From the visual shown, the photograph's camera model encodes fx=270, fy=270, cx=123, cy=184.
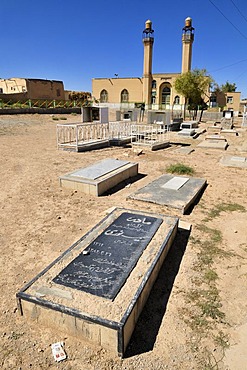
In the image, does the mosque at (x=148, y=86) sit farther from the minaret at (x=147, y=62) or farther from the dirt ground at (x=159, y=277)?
the dirt ground at (x=159, y=277)

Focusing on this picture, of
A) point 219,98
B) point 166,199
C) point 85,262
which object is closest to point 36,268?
point 85,262

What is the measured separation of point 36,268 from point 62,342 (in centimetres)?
108

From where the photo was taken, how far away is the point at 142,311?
2.42 meters

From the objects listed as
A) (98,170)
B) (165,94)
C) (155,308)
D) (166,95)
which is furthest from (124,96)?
(155,308)

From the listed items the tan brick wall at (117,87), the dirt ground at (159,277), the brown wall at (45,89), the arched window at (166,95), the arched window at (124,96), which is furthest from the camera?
the arched window at (124,96)

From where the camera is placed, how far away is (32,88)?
31.0 m

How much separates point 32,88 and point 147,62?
17052mm

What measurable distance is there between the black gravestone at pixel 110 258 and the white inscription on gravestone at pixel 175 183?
6.38ft

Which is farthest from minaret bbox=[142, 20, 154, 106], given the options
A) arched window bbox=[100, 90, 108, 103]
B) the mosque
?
arched window bbox=[100, 90, 108, 103]

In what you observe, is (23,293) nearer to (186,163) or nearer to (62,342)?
(62,342)

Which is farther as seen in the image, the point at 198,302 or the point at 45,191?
the point at 45,191

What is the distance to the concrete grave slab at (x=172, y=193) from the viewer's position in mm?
4664

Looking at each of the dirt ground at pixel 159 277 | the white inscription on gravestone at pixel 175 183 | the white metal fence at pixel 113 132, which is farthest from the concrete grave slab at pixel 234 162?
the white metal fence at pixel 113 132

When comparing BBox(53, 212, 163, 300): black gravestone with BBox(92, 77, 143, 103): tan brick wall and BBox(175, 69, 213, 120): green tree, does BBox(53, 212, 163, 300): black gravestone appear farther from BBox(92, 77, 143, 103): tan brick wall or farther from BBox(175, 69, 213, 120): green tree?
BBox(92, 77, 143, 103): tan brick wall
